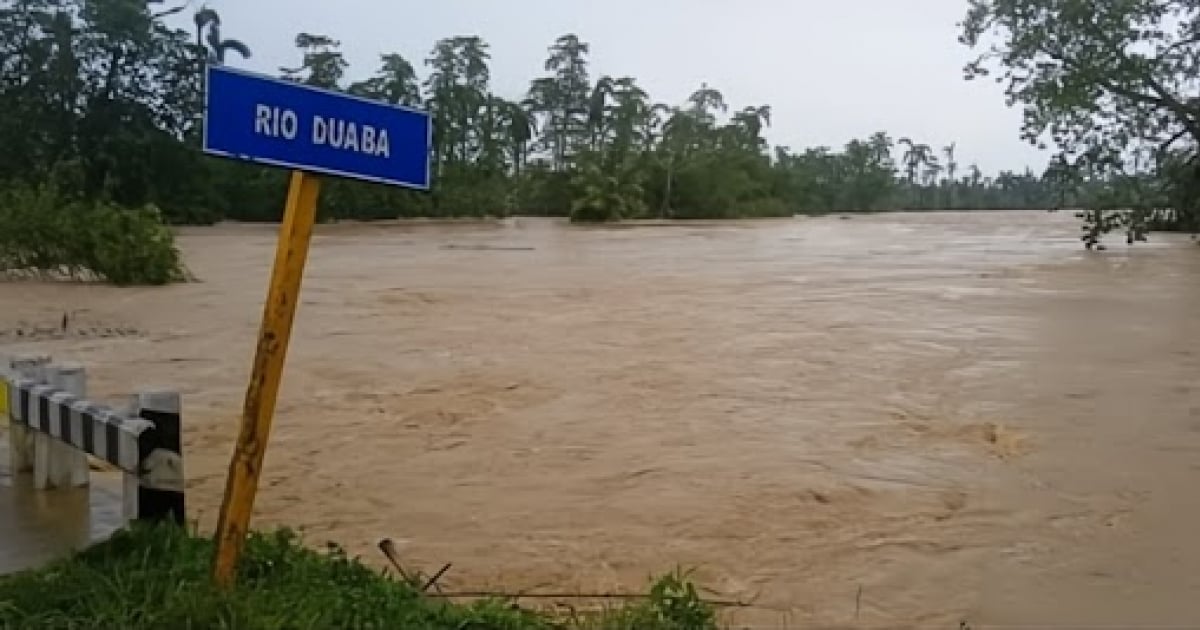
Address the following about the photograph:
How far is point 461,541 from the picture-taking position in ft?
17.6

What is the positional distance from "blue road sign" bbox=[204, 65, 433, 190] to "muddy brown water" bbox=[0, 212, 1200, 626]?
188 cm

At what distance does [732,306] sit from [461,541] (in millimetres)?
11134

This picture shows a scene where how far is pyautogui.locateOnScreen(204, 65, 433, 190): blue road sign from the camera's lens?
320cm

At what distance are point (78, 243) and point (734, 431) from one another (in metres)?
13.3

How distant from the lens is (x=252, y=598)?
343cm

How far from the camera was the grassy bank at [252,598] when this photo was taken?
333cm

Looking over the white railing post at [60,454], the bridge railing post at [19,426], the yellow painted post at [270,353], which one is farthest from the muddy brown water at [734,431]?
the yellow painted post at [270,353]

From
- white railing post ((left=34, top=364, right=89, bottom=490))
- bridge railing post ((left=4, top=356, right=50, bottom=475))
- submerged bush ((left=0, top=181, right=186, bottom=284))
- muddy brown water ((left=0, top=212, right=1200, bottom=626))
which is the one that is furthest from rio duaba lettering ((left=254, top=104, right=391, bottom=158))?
submerged bush ((left=0, top=181, right=186, bottom=284))

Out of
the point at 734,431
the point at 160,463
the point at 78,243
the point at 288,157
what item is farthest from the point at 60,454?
the point at 78,243

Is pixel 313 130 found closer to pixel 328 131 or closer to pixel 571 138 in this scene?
pixel 328 131

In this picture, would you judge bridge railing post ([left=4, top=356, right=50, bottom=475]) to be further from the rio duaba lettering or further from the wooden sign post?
the rio duaba lettering

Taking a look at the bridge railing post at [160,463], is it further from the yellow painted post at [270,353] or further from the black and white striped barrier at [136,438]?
the yellow painted post at [270,353]

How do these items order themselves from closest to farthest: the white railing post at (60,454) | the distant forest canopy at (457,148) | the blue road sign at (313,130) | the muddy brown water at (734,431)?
the blue road sign at (313,130)
the white railing post at (60,454)
the muddy brown water at (734,431)
the distant forest canopy at (457,148)

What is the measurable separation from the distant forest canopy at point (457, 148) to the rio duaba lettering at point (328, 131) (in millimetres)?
24410
